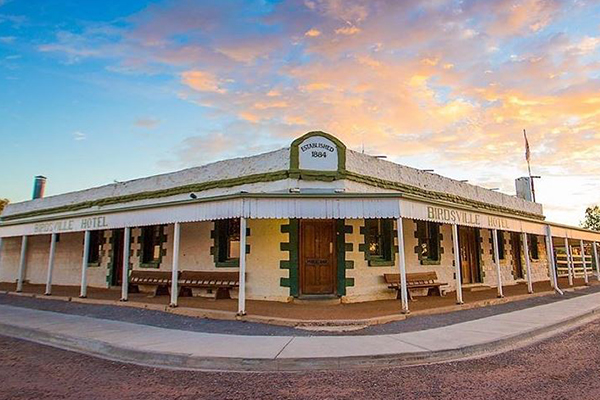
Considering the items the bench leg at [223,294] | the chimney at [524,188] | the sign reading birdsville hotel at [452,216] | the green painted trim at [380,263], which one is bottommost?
the bench leg at [223,294]

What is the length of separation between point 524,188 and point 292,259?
1857cm

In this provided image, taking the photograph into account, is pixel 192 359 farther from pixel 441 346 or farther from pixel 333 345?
pixel 441 346

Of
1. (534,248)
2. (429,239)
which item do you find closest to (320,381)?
(429,239)

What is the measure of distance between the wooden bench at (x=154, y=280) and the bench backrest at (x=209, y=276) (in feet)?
1.86

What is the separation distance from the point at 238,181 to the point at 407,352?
8.30 meters

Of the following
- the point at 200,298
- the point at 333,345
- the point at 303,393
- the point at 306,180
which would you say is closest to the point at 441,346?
the point at 333,345

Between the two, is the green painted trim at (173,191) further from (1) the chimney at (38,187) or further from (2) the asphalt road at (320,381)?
(2) the asphalt road at (320,381)

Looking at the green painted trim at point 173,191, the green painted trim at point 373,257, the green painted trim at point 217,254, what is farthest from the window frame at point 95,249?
the green painted trim at point 373,257

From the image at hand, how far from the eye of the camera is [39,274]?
20.1m

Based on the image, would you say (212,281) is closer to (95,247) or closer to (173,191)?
(173,191)

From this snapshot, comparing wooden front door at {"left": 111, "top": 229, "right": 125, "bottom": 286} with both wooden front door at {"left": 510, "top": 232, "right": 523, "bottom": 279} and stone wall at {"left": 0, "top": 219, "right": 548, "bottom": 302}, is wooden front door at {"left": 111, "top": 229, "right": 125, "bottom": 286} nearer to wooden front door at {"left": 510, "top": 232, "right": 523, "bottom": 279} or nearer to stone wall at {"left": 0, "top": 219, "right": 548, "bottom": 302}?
stone wall at {"left": 0, "top": 219, "right": 548, "bottom": 302}

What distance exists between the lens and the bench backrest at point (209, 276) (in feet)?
39.3

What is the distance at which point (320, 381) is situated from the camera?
4.97 meters

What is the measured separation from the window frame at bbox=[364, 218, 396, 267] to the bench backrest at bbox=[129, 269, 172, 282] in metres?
6.39
